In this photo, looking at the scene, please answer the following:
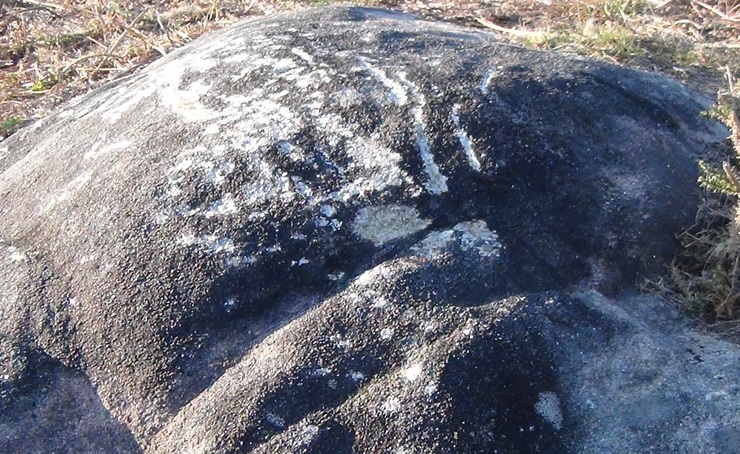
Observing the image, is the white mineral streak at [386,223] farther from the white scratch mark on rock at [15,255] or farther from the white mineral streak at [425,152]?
the white scratch mark on rock at [15,255]

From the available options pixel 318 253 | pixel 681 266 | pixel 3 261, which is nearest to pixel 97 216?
pixel 3 261

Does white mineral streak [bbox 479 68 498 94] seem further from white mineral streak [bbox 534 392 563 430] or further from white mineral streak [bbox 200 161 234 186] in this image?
white mineral streak [bbox 534 392 563 430]

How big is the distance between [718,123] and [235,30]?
1.66 m

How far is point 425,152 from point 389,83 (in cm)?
29

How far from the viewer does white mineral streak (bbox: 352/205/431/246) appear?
205 cm

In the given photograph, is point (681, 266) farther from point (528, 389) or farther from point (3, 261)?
point (3, 261)

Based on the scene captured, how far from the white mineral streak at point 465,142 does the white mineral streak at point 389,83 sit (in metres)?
0.15

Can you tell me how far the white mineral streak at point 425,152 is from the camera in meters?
2.11

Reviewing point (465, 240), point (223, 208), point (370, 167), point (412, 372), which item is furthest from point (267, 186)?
point (412, 372)

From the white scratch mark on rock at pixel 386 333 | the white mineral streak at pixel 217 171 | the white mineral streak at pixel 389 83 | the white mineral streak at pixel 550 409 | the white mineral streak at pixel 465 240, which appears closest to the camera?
the white mineral streak at pixel 550 409

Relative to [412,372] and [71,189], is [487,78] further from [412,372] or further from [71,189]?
[71,189]

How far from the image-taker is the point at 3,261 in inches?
86.9

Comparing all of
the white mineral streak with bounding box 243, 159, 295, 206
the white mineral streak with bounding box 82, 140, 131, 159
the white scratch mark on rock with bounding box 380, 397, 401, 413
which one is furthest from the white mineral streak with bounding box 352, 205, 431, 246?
the white mineral streak with bounding box 82, 140, 131, 159

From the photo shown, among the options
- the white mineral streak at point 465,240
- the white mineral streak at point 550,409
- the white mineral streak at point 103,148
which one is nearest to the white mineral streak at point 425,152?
the white mineral streak at point 465,240
